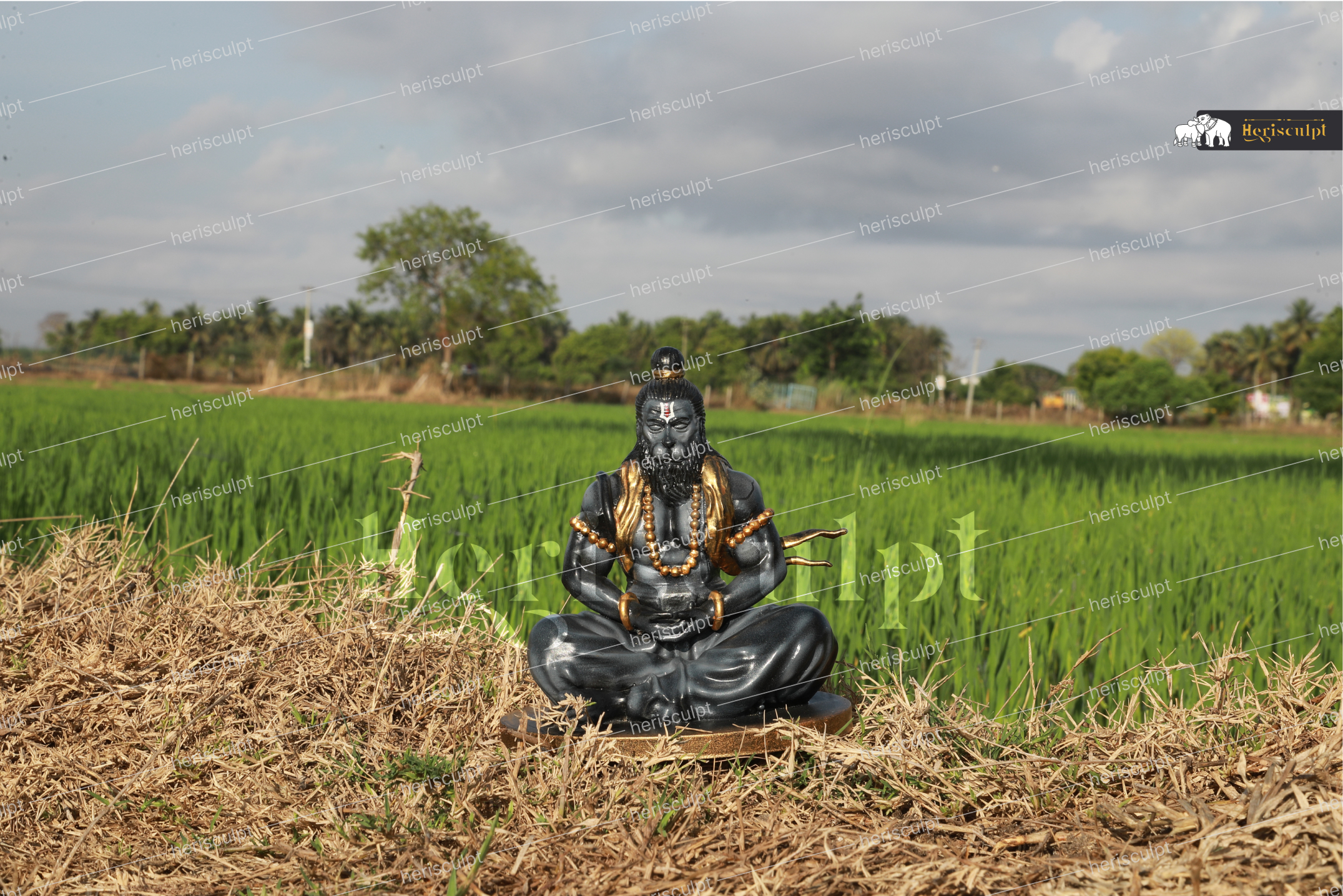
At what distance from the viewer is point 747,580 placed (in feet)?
8.70

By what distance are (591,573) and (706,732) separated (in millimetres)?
608

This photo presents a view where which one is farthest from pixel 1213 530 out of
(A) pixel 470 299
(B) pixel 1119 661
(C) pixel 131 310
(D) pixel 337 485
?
(C) pixel 131 310

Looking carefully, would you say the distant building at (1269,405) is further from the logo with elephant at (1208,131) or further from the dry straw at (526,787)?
the dry straw at (526,787)

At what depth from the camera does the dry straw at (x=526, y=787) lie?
1861mm

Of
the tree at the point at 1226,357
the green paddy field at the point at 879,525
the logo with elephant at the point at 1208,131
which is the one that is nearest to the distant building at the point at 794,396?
the green paddy field at the point at 879,525

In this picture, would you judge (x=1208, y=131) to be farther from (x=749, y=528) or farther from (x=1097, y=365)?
(x=1097, y=365)

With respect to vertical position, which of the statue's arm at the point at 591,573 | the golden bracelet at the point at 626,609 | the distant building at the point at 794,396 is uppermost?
the distant building at the point at 794,396

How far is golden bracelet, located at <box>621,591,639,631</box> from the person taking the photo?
8.39 feet

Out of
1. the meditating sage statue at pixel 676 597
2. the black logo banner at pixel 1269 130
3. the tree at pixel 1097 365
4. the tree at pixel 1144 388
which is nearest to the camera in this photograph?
the meditating sage statue at pixel 676 597

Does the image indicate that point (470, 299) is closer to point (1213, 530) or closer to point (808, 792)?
point (1213, 530)

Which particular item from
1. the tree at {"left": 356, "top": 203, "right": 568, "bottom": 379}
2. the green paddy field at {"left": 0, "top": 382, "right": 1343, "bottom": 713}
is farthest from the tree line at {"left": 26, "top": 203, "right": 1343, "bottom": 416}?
the green paddy field at {"left": 0, "top": 382, "right": 1343, "bottom": 713}

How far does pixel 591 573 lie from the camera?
Answer: 265 cm

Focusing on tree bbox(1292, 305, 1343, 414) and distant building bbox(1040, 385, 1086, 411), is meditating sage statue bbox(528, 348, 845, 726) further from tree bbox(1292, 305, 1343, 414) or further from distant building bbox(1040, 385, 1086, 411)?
distant building bbox(1040, 385, 1086, 411)

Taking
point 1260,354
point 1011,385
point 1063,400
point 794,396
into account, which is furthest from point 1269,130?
point 1260,354
